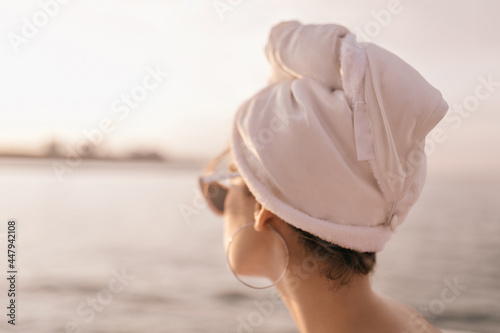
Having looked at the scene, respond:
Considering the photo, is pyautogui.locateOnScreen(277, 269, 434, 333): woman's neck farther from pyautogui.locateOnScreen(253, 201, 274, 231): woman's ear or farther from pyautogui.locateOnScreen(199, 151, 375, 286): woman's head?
pyautogui.locateOnScreen(253, 201, 274, 231): woman's ear

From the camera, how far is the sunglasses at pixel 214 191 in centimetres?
140

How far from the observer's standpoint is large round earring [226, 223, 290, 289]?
125 centimetres

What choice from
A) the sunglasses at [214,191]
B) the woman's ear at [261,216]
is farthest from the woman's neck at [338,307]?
the sunglasses at [214,191]

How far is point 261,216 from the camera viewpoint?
3.98 ft

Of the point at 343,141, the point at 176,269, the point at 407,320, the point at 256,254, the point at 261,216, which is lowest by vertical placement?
the point at 176,269

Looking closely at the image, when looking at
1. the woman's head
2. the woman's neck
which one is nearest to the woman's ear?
the woman's head

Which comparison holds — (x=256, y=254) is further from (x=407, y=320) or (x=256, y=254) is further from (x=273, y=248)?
(x=407, y=320)

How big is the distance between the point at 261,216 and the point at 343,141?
0.25 m

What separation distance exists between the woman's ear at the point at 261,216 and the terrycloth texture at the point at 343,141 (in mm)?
65

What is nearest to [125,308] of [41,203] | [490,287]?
[490,287]

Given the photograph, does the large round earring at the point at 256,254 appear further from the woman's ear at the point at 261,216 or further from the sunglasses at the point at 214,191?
the sunglasses at the point at 214,191

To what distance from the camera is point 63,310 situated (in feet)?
11.1

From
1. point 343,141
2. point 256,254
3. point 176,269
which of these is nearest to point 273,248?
point 256,254

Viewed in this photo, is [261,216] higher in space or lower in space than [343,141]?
lower
